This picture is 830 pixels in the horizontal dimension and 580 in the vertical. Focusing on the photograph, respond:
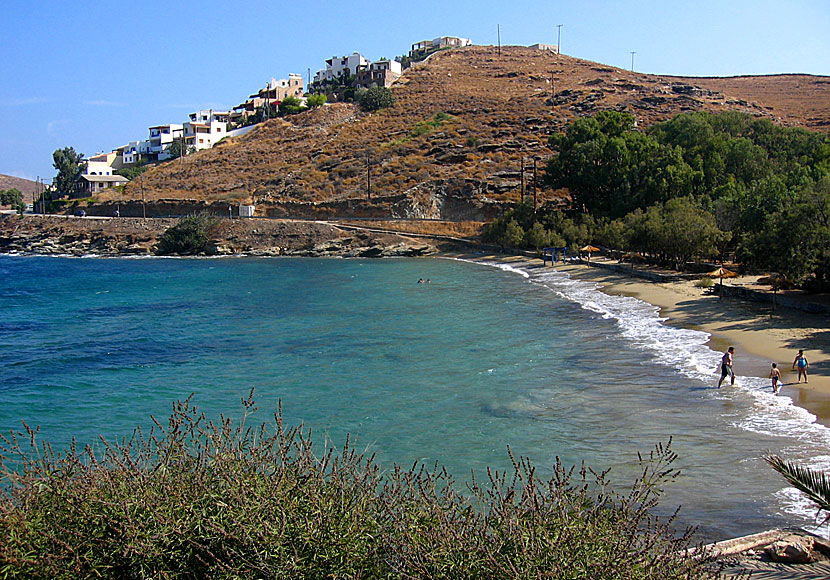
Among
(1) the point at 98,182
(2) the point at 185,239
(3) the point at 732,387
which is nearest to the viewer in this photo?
(3) the point at 732,387

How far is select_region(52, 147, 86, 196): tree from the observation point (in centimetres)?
11075

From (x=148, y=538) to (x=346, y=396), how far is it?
13932mm

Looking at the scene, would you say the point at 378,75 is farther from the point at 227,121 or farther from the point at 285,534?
the point at 285,534

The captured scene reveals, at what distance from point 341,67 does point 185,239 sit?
7847cm

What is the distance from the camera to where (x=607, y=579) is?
522 centimetres

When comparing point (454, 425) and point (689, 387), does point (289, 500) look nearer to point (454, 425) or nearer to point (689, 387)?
point (454, 425)

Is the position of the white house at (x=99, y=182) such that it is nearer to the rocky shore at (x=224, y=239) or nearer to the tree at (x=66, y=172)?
the tree at (x=66, y=172)

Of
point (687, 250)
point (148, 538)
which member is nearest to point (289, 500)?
point (148, 538)

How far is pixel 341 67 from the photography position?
480 ft

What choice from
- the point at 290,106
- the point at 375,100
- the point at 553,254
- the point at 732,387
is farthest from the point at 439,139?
the point at 732,387

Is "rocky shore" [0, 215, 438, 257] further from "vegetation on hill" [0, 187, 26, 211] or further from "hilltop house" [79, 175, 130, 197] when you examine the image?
"vegetation on hill" [0, 187, 26, 211]

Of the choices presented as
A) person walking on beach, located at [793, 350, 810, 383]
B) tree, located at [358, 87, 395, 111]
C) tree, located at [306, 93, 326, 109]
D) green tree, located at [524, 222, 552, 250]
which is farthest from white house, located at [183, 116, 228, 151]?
person walking on beach, located at [793, 350, 810, 383]

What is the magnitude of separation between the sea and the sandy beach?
699 millimetres

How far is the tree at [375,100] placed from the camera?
119 m
